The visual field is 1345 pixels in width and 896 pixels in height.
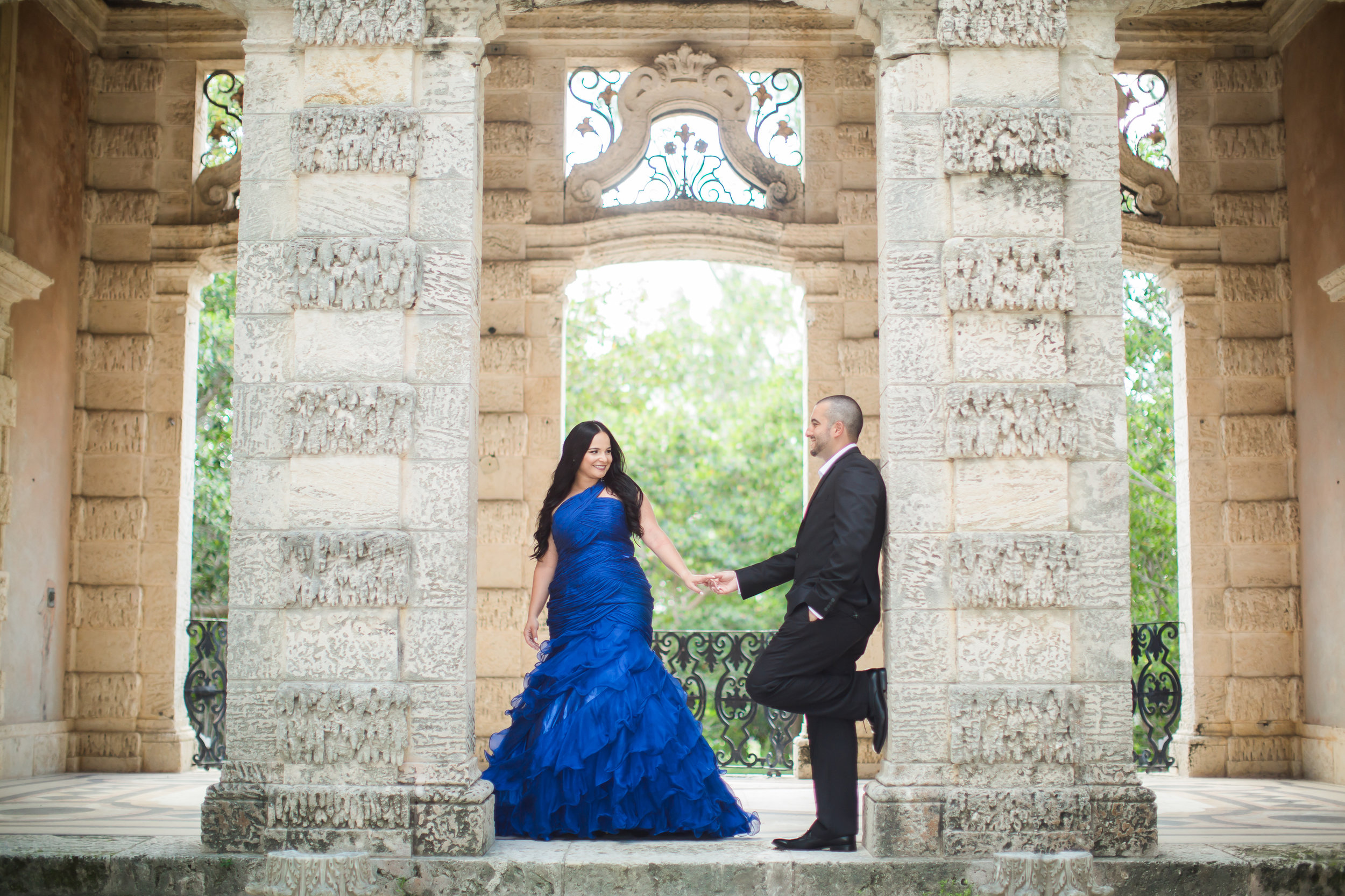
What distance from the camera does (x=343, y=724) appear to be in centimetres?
513

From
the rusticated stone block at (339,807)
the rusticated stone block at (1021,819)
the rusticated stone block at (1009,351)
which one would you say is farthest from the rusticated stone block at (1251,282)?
the rusticated stone block at (339,807)

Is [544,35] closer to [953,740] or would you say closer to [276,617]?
[276,617]

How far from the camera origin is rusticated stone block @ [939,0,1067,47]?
5.43m

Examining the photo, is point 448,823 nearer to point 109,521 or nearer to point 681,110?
point 109,521

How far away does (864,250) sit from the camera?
9172 millimetres

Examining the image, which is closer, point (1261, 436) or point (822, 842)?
point (822, 842)

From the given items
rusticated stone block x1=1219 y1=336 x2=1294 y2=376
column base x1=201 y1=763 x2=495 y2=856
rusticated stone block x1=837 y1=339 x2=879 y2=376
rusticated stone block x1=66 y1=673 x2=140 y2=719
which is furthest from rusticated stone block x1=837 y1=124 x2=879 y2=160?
rusticated stone block x1=66 y1=673 x2=140 y2=719

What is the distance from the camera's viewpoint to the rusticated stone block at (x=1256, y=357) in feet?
29.7

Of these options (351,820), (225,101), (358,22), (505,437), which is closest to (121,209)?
(225,101)

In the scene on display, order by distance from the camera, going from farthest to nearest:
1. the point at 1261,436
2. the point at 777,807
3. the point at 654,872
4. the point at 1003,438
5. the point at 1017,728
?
the point at 1261,436
the point at 777,807
the point at 1003,438
the point at 1017,728
the point at 654,872

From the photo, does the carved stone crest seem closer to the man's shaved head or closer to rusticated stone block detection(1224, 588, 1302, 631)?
the man's shaved head

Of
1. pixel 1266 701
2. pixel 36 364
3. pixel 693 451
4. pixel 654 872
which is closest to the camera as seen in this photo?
pixel 654 872

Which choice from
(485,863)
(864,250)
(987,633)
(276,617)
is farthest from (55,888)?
(864,250)

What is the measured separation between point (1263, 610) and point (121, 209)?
9.19 metres
